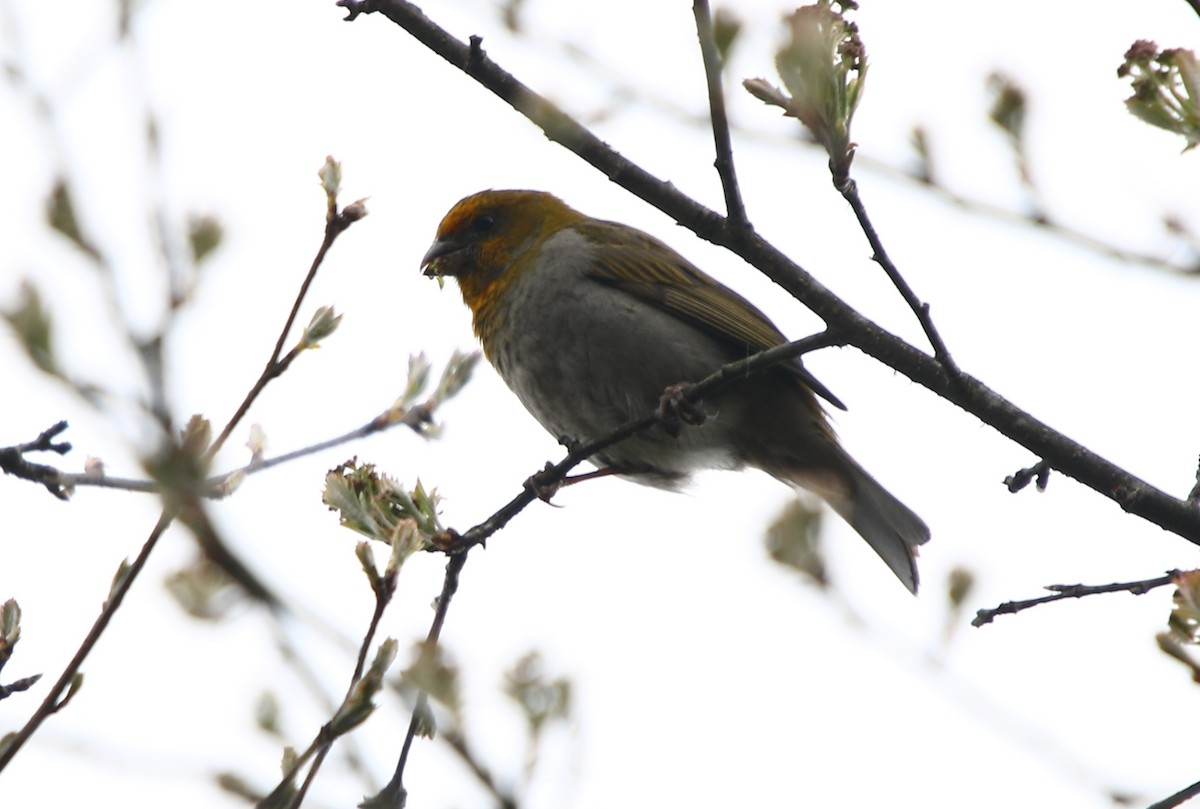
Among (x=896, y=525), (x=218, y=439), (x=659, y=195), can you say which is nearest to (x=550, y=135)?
(x=659, y=195)

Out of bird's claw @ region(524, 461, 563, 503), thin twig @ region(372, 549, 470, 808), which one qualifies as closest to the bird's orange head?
bird's claw @ region(524, 461, 563, 503)

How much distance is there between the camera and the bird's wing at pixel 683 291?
5828 mm

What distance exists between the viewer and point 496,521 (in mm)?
3963

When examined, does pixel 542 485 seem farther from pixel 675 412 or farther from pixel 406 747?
pixel 406 747

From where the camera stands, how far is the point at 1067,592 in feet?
10.4

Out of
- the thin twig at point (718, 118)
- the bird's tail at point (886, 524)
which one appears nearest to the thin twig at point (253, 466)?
the thin twig at point (718, 118)

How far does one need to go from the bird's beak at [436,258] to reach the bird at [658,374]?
0.47 meters

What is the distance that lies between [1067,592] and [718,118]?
1.40 meters

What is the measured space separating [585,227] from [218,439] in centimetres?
481

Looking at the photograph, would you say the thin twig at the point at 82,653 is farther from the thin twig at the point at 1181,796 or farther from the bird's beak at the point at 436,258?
the bird's beak at the point at 436,258

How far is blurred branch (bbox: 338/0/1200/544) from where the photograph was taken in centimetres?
331

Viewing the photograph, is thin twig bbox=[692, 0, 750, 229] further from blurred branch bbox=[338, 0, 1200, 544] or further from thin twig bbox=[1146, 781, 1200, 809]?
thin twig bbox=[1146, 781, 1200, 809]

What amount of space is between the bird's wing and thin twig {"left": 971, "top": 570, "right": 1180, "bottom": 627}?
2.27 m

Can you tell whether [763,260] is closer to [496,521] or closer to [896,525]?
[496,521]
